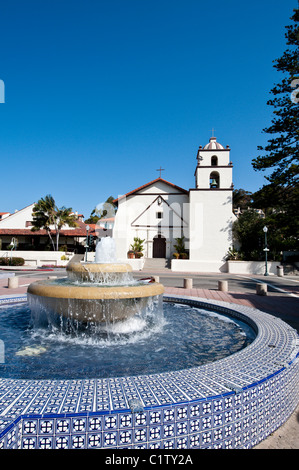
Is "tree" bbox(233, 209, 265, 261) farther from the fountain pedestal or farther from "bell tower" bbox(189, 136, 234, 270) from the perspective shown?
the fountain pedestal

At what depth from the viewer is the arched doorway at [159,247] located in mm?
31766

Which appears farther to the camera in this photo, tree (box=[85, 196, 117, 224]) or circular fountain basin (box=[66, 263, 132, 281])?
tree (box=[85, 196, 117, 224])

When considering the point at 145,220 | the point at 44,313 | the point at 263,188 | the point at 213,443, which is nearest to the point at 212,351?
the point at 213,443

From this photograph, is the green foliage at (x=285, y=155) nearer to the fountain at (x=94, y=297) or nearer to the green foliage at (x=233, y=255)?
the green foliage at (x=233, y=255)

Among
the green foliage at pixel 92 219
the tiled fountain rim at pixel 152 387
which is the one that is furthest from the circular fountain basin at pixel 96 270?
the green foliage at pixel 92 219

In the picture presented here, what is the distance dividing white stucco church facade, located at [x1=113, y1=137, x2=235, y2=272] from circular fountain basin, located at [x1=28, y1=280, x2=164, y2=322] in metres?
22.4

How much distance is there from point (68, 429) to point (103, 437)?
0.81 feet

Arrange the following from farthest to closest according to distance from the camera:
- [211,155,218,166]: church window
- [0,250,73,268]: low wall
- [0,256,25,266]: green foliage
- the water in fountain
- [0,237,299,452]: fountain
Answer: [0,250,73,268]: low wall → [211,155,218,166]: church window → [0,256,25,266]: green foliage → the water in fountain → [0,237,299,452]: fountain

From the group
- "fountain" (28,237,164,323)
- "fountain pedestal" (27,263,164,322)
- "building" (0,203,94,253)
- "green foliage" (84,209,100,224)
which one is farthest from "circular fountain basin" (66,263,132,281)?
"green foliage" (84,209,100,224)

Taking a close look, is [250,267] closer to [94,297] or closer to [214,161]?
[214,161]

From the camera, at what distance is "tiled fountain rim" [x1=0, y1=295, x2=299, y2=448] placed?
1.86m
